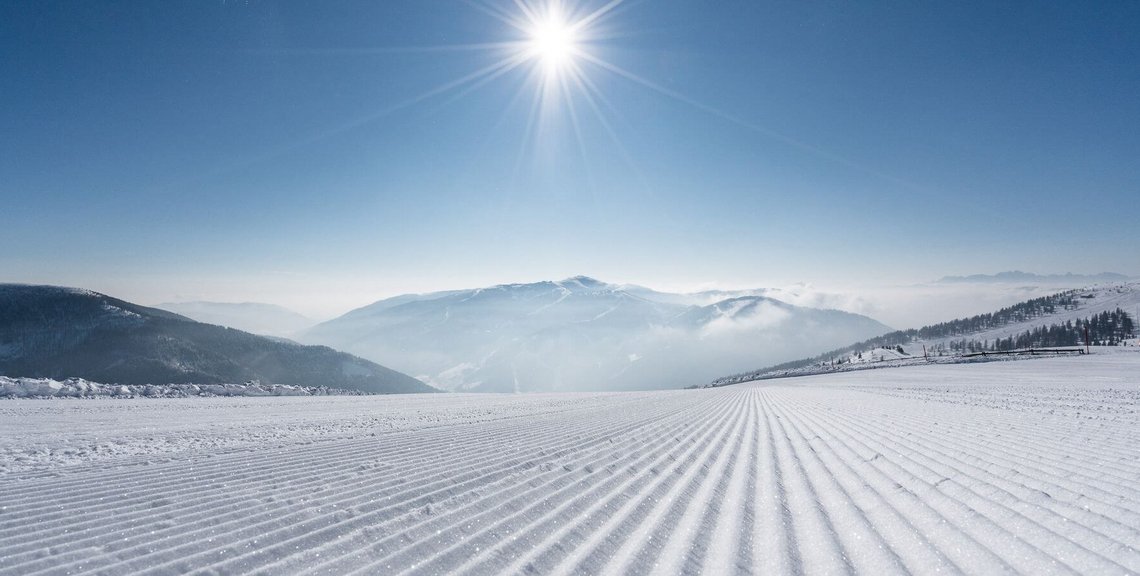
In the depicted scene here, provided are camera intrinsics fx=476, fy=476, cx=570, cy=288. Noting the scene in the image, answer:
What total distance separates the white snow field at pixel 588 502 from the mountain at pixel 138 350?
87.8 meters

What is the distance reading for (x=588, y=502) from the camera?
14.8 feet

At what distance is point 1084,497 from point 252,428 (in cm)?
1331

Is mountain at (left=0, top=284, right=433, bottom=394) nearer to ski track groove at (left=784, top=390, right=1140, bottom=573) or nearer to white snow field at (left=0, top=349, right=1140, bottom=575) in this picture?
white snow field at (left=0, top=349, right=1140, bottom=575)

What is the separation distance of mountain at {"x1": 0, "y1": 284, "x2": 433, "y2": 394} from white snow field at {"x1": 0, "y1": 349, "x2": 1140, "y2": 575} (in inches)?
3456

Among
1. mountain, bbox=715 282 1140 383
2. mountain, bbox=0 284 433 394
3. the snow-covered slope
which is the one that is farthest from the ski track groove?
the snow-covered slope

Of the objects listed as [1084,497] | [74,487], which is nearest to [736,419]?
[1084,497]

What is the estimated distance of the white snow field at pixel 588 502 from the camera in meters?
3.14

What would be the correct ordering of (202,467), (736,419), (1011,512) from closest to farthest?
(1011,512) < (202,467) < (736,419)

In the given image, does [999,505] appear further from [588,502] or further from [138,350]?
[138,350]

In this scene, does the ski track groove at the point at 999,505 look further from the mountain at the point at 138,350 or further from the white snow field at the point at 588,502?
the mountain at the point at 138,350

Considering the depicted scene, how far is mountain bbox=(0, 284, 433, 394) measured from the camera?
262 feet

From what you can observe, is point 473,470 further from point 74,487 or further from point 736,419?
point 736,419

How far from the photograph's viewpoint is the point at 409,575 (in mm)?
2951

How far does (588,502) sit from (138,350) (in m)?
108
